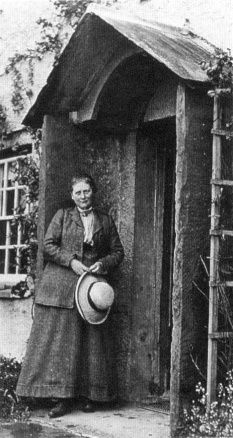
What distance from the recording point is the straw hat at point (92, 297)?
264 inches

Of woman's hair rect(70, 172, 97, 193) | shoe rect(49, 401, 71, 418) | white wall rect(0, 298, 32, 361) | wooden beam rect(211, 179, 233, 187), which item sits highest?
woman's hair rect(70, 172, 97, 193)

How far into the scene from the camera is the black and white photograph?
19.3ft

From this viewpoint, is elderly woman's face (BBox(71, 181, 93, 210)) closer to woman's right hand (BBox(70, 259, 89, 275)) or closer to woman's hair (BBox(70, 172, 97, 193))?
woman's hair (BBox(70, 172, 97, 193))

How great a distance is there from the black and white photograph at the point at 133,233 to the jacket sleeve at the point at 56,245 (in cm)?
1

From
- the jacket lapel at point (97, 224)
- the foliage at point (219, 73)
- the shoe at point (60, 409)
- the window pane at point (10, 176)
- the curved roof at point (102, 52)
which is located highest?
the curved roof at point (102, 52)

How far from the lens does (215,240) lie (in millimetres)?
5844

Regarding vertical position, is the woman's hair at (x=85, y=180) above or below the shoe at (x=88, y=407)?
above

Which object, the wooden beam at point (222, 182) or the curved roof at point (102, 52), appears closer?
the wooden beam at point (222, 182)

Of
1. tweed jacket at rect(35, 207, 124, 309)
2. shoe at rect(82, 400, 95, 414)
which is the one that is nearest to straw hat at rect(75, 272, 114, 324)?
tweed jacket at rect(35, 207, 124, 309)

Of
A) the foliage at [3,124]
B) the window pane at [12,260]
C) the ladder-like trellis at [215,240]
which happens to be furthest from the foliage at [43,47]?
the ladder-like trellis at [215,240]

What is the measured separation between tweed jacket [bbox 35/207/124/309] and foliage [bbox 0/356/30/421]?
973mm

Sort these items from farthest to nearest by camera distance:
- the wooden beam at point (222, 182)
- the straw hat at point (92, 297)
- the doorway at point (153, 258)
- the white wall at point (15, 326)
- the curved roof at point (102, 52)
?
the white wall at point (15, 326), the doorway at point (153, 258), the straw hat at point (92, 297), the curved roof at point (102, 52), the wooden beam at point (222, 182)

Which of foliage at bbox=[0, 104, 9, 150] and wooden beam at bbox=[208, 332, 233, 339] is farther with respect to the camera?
foliage at bbox=[0, 104, 9, 150]

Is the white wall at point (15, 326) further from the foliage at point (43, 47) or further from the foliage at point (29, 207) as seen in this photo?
the foliage at point (43, 47)
